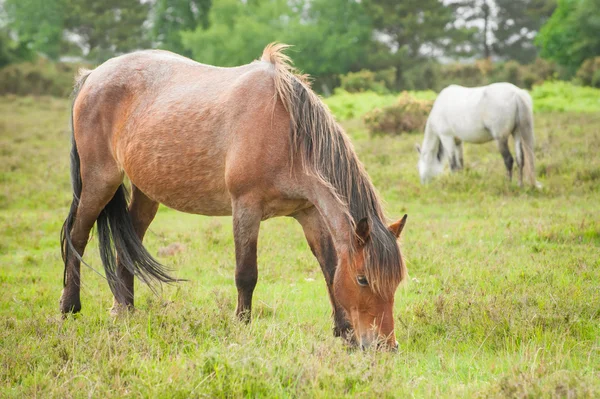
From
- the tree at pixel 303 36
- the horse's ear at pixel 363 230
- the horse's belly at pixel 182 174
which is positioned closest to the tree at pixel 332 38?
the tree at pixel 303 36

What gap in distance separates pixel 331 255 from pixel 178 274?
2.75 m

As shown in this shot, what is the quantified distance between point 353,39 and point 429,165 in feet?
89.6

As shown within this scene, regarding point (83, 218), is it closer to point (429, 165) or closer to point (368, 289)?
point (368, 289)

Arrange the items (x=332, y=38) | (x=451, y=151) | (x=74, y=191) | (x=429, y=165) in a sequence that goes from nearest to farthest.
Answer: (x=74, y=191) < (x=451, y=151) < (x=429, y=165) < (x=332, y=38)

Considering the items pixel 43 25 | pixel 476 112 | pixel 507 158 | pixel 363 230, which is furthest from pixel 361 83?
pixel 43 25

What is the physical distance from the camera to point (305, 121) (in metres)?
4.11

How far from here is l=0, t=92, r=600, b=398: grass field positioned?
302 cm

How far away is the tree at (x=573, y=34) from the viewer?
89.2 feet

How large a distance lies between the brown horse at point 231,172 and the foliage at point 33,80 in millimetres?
29705

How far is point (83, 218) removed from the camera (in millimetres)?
5078

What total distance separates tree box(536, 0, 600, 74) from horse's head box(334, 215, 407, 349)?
27.6 metres

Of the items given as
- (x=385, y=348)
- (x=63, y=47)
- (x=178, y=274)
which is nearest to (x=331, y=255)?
(x=385, y=348)

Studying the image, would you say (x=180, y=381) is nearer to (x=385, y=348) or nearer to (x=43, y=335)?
(x=385, y=348)

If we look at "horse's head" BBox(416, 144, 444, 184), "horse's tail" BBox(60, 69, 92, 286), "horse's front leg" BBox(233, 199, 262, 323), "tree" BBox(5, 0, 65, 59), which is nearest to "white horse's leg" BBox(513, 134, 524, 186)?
"horse's head" BBox(416, 144, 444, 184)
